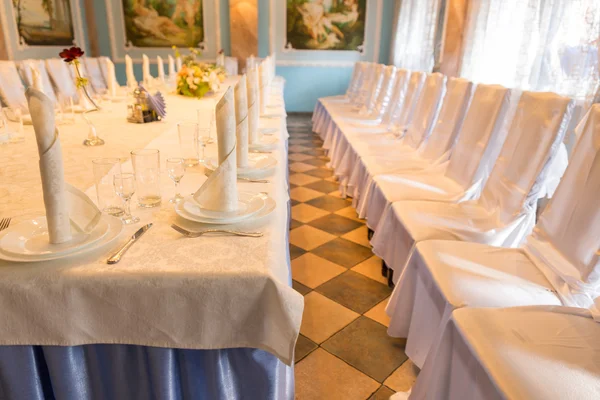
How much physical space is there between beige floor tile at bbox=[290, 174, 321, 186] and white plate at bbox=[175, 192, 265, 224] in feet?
9.48

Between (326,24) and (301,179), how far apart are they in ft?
16.0

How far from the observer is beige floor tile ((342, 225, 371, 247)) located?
2.95 m

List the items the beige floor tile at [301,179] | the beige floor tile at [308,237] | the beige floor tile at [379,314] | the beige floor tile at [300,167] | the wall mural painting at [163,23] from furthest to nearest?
1. the wall mural painting at [163,23]
2. the beige floor tile at [300,167]
3. the beige floor tile at [301,179]
4. the beige floor tile at [308,237]
5. the beige floor tile at [379,314]

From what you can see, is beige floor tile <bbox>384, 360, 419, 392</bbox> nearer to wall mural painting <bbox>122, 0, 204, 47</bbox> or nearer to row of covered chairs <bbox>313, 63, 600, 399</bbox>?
row of covered chairs <bbox>313, 63, 600, 399</bbox>

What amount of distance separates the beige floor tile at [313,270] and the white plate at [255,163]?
35.8 inches

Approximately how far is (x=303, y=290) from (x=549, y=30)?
8.62 ft

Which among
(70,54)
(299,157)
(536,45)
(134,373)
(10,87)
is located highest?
(536,45)

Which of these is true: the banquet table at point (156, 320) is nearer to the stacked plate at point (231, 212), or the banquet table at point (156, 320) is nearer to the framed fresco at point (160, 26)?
the stacked plate at point (231, 212)

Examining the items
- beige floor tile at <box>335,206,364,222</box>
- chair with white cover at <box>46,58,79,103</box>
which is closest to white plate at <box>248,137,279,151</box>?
beige floor tile at <box>335,206,364,222</box>

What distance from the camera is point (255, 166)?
1.66 meters

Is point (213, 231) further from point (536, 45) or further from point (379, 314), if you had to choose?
point (536, 45)

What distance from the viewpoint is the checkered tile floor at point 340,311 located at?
1709mm

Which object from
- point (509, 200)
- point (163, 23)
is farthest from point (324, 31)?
point (509, 200)

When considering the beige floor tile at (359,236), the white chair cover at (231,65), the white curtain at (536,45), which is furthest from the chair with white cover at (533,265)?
the white chair cover at (231,65)
